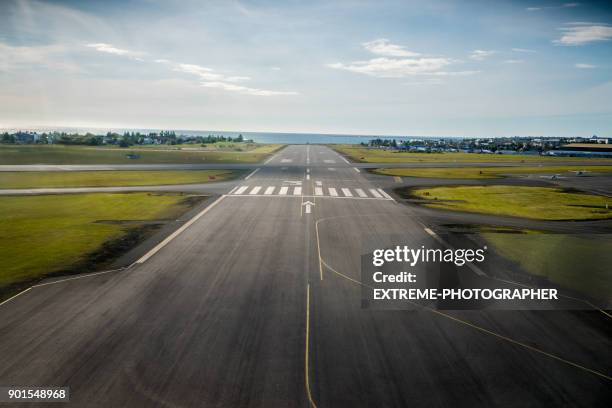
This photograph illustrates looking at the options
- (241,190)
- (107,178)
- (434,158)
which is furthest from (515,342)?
(434,158)

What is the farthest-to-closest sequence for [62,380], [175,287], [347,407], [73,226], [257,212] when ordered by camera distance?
[257,212]
[73,226]
[175,287]
[62,380]
[347,407]

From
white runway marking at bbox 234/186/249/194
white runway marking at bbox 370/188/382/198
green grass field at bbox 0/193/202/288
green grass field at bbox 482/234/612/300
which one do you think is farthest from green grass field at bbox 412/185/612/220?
green grass field at bbox 0/193/202/288

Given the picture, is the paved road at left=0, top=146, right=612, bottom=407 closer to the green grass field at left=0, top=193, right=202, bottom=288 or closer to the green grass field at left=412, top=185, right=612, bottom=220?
the green grass field at left=0, top=193, right=202, bottom=288

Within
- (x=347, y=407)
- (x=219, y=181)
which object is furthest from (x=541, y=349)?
(x=219, y=181)

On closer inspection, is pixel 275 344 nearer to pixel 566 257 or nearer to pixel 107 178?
pixel 566 257

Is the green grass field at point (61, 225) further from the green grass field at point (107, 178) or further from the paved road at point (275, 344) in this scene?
the green grass field at point (107, 178)

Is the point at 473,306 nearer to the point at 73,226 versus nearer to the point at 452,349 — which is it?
the point at 452,349

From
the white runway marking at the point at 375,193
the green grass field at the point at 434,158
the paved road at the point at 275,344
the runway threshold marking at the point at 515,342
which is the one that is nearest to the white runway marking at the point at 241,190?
the white runway marking at the point at 375,193
